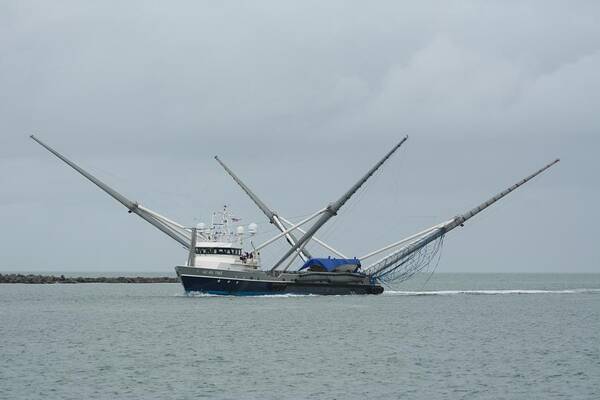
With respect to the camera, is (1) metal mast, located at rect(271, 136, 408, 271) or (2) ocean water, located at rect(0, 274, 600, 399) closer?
(2) ocean water, located at rect(0, 274, 600, 399)

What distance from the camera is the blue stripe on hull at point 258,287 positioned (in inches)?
3354

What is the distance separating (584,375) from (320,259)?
50.9m

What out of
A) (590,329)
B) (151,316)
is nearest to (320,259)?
(151,316)

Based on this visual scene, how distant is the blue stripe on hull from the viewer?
8519 cm

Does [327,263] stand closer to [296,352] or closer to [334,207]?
[334,207]

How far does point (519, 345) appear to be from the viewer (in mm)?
54375

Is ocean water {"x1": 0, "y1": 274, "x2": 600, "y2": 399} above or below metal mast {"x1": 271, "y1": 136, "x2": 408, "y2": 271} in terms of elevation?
below

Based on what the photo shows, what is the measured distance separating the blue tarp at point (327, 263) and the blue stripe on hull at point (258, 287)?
161cm

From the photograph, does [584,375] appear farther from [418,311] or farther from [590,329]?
[418,311]

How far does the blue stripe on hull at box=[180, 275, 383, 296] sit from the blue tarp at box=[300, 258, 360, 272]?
161cm

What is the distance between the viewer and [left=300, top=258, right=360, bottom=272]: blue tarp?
91.8 m

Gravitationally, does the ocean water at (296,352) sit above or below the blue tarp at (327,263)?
below

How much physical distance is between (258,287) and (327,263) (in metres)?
7.20

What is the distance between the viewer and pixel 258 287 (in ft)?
291
